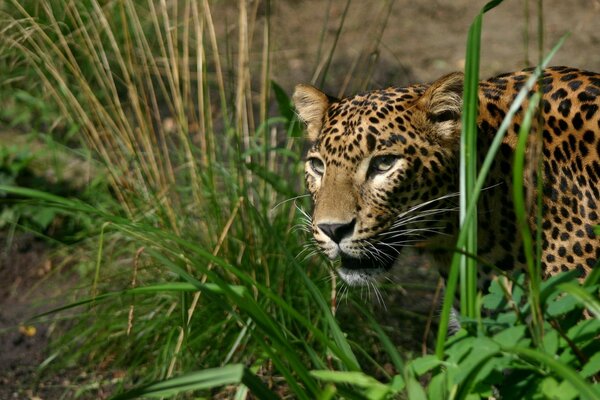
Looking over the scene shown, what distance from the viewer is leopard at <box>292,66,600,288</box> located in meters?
4.76

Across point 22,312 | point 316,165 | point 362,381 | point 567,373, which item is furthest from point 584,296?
point 22,312

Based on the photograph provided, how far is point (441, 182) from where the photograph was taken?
4.82 metres

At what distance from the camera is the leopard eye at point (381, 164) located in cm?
482

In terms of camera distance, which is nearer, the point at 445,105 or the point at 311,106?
the point at 445,105

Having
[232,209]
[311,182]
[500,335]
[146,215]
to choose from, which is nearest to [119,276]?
[146,215]

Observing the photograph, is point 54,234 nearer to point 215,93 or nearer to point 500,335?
point 215,93

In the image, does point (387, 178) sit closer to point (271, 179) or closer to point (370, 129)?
point (370, 129)

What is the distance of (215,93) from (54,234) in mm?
2726

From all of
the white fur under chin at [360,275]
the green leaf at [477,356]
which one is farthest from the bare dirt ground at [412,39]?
the green leaf at [477,356]

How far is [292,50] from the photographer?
34.3ft

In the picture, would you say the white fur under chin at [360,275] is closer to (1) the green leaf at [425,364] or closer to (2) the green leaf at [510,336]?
(1) the green leaf at [425,364]

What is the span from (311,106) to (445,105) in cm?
76

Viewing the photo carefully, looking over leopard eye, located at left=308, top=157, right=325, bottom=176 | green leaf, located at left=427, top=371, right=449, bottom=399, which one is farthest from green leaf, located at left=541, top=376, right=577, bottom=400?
leopard eye, located at left=308, top=157, right=325, bottom=176

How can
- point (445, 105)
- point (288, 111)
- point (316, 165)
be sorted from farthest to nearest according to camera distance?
point (288, 111) → point (316, 165) → point (445, 105)
